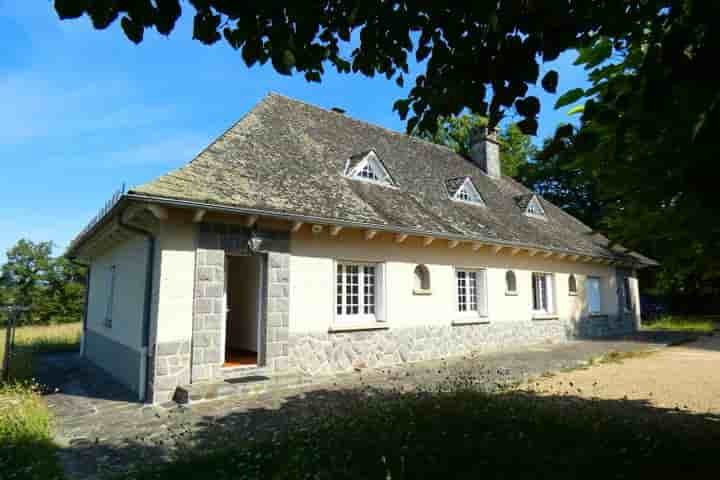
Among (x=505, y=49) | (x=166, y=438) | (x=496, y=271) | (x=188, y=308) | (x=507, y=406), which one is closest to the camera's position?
(x=505, y=49)

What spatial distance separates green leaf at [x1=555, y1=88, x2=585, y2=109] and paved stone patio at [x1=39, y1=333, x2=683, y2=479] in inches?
184

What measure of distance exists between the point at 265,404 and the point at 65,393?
13.1 feet

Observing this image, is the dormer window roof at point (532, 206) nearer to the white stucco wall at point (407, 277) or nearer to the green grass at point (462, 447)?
the white stucco wall at point (407, 277)

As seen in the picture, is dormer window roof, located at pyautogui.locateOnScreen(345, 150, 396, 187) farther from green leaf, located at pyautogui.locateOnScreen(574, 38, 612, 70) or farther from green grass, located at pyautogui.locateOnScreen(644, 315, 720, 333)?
green grass, located at pyautogui.locateOnScreen(644, 315, 720, 333)

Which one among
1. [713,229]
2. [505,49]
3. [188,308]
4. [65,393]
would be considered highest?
[505,49]

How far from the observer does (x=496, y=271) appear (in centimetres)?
1259

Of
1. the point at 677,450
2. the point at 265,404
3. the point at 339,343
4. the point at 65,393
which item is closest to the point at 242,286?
the point at 339,343

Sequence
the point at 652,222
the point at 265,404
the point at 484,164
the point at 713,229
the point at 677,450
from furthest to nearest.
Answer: the point at 484,164 → the point at 265,404 → the point at 677,450 → the point at 652,222 → the point at 713,229

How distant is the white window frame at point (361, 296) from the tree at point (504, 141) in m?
17.5

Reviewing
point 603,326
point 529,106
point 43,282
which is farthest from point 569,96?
point 43,282

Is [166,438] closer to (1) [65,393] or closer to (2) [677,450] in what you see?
(1) [65,393]

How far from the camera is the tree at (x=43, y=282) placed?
1218 inches

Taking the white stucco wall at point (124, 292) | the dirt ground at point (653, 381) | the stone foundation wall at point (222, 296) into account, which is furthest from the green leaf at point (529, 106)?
the white stucco wall at point (124, 292)

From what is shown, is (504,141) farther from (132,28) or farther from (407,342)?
(132,28)
